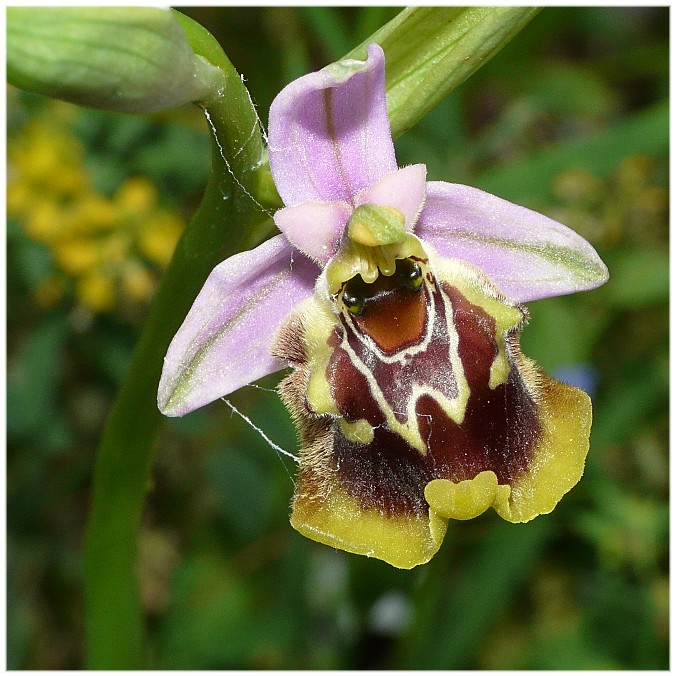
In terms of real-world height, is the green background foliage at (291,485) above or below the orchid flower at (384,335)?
below

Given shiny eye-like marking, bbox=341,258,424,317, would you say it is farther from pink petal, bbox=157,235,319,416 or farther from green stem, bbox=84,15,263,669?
green stem, bbox=84,15,263,669

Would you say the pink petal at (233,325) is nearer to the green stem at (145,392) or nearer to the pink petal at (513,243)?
the green stem at (145,392)

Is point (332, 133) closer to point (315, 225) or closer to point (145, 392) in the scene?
point (315, 225)

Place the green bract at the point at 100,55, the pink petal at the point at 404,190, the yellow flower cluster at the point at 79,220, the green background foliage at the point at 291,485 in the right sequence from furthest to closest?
the green background foliage at the point at 291,485
the yellow flower cluster at the point at 79,220
the pink petal at the point at 404,190
the green bract at the point at 100,55

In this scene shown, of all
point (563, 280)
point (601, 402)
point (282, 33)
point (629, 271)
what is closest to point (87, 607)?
point (563, 280)

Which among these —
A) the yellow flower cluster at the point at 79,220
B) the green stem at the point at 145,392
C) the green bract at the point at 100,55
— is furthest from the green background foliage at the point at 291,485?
the green bract at the point at 100,55

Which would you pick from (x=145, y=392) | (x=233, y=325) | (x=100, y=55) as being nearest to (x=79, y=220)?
(x=145, y=392)

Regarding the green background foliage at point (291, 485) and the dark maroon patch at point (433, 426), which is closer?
the dark maroon patch at point (433, 426)

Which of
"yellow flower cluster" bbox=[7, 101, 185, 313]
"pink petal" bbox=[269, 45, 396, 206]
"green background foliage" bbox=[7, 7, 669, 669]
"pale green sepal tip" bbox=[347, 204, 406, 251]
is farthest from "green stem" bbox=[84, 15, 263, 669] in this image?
"yellow flower cluster" bbox=[7, 101, 185, 313]
